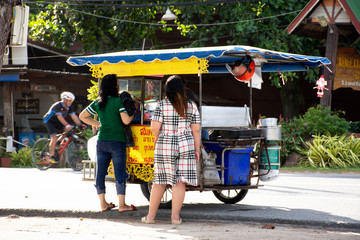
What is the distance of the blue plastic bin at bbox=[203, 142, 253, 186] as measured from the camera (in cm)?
877

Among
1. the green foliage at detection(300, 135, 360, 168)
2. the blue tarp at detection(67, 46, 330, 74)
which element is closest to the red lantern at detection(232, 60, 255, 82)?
the blue tarp at detection(67, 46, 330, 74)

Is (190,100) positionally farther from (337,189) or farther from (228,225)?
(337,189)

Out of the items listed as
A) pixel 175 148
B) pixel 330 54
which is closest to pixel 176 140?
pixel 175 148

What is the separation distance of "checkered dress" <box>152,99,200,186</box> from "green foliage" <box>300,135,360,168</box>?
9817mm

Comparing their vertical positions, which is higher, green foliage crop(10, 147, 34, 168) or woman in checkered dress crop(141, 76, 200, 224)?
woman in checkered dress crop(141, 76, 200, 224)

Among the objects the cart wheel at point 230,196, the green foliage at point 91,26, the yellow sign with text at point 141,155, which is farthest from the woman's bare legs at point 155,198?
the green foliage at point 91,26

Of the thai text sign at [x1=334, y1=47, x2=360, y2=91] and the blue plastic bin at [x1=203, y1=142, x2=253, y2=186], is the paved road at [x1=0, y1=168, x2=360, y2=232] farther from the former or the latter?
the thai text sign at [x1=334, y1=47, x2=360, y2=91]

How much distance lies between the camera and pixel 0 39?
7832mm

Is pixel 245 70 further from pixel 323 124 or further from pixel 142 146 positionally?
pixel 323 124

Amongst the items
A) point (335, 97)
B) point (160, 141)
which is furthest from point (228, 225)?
point (335, 97)

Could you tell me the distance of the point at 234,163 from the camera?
8844mm

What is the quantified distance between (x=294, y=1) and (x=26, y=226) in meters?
16.4

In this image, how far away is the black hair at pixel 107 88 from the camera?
849cm

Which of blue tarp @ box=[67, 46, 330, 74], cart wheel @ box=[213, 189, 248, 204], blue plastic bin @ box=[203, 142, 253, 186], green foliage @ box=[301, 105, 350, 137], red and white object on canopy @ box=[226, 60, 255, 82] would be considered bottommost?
cart wheel @ box=[213, 189, 248, 204]
